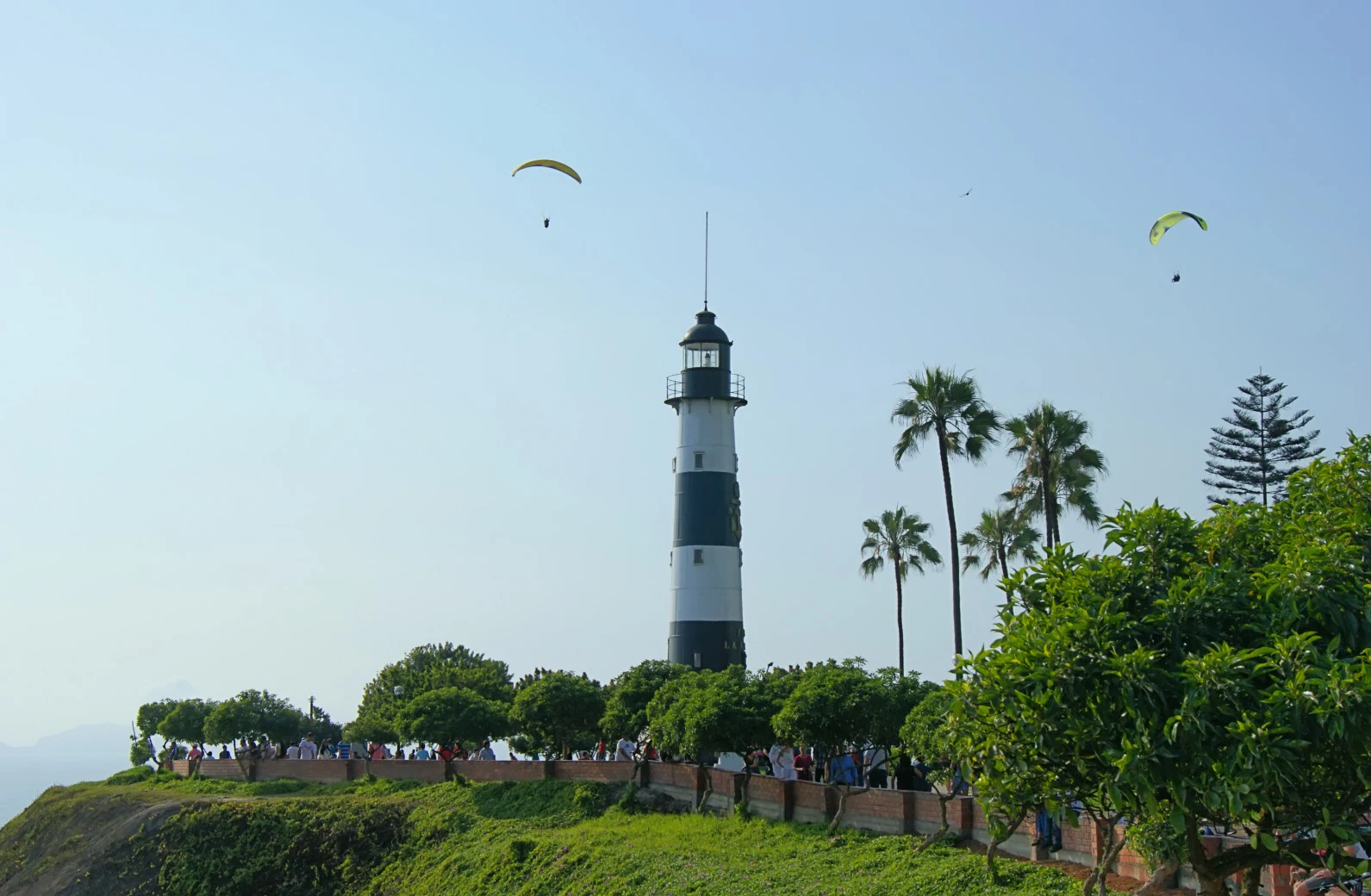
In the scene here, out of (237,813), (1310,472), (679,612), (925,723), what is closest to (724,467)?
(679,612)

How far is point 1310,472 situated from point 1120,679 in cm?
368

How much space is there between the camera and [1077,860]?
23.3 metres

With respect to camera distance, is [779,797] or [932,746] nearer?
[932,746]

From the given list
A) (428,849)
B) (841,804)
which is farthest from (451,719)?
(841,804)

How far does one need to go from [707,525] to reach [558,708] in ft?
32.2

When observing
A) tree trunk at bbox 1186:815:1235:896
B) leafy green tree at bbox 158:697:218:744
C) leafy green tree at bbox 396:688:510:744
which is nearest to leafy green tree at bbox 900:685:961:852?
tree trunk at bbox 1186:815:1235:896

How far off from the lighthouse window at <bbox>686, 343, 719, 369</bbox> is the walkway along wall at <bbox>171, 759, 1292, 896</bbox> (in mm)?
15905

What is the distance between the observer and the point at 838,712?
2934 centimetres

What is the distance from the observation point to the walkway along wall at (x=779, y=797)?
23.0 m

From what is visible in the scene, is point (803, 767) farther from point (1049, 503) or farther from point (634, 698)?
point (1049, 503)

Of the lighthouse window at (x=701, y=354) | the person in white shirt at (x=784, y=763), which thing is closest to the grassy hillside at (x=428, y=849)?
the person in white shirt at (x=784, y=763)

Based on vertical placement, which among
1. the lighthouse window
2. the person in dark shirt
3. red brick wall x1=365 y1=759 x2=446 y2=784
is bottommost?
the person in dark shirt

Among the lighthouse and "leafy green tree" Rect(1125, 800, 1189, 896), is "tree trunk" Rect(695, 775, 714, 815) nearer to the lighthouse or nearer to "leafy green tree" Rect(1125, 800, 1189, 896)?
the lighthouse

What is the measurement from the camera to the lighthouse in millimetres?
48031
